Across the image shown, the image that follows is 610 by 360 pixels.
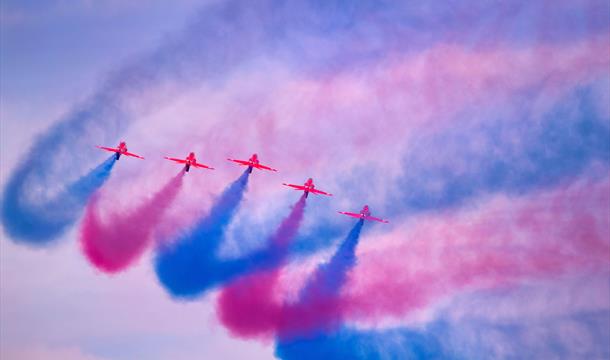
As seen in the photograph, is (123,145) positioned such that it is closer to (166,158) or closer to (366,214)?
(166,158)

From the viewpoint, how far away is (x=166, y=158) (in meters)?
99.7

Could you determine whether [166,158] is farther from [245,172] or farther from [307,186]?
[307,186]

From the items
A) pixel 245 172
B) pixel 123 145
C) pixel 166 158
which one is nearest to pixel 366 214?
pixel 245 172

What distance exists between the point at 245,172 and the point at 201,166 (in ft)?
21.3

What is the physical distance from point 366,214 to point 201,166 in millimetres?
23243

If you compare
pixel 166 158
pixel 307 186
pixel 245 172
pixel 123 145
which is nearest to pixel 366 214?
pixel 307 186

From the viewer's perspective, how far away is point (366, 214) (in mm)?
103375

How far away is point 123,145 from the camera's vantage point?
10212 cm

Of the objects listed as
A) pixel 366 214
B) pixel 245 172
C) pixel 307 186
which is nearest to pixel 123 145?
pixel 245 172

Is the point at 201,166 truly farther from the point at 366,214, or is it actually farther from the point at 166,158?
the point at 366,214

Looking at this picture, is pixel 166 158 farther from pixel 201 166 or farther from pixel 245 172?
pixel 245 172

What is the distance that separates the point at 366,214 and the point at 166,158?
91.6 feet

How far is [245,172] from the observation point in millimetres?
103562

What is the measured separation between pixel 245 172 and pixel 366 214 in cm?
1750
